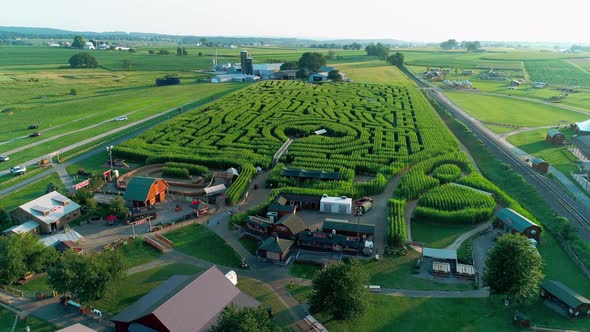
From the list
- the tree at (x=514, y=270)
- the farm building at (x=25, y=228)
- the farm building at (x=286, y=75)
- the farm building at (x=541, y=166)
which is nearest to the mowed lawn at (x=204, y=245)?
the farm building at (x=25, y=228)

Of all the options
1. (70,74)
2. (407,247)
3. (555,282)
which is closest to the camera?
(555,282)

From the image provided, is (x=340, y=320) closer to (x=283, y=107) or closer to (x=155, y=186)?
(x=155, y=186)

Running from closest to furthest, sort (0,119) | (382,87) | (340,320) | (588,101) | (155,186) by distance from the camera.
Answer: (340,320), (155,186), (0,119), (588,101), (382,87)

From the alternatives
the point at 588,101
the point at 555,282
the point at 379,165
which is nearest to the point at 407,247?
the point at 555,282

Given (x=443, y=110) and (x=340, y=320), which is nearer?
(x=340, y=320)

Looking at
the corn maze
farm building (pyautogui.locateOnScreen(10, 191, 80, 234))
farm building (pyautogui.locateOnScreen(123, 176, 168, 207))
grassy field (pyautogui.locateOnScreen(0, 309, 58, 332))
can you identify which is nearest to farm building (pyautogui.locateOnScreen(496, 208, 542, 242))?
the corn maze

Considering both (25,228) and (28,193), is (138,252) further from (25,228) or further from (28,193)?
(28,193)
